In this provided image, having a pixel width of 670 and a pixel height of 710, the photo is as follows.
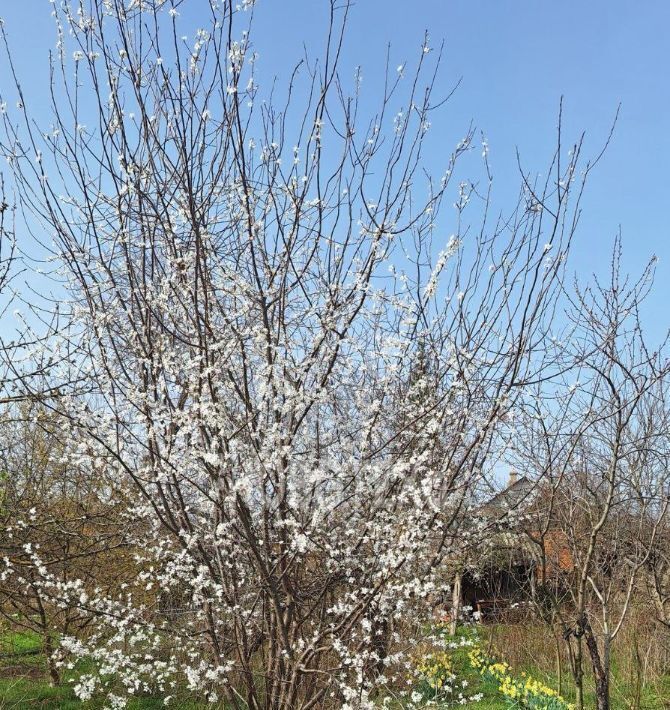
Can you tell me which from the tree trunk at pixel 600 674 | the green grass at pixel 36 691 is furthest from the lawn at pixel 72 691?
the tree trunk at pixel 600 674

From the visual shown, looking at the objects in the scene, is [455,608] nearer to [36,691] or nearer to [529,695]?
[529,695]

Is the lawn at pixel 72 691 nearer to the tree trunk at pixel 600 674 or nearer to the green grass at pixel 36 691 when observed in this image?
the green grass at pixel 36 691

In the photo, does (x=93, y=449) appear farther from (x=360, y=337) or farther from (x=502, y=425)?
(x=502, y=425)

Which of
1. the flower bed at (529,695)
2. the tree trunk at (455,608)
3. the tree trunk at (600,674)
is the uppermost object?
the tree trunk at (455,608)

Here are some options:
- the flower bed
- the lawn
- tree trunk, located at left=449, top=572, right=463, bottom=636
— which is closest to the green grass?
the lawn

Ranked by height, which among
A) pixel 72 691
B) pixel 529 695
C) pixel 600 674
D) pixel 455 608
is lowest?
pixel 529 695

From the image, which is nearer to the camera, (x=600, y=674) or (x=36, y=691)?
(x=600, y=674)

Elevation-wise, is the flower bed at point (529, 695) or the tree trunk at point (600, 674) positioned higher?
the tree trunk at point (600, 674)

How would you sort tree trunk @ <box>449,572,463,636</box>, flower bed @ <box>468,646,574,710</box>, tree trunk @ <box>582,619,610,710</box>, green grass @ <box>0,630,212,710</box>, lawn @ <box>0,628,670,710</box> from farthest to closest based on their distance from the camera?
tree trunk @ <box>449,572,463,636</box>
green grass @ <box>0,630,212,710</box>
lawn @ <box>0,628,670,710</box>
flower bed @ <box>468,646,574,710</box>
tree trunk @ <box>582,619,610,710</box>

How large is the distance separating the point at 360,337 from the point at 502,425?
1116mm

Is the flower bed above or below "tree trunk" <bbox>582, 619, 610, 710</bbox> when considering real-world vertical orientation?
below

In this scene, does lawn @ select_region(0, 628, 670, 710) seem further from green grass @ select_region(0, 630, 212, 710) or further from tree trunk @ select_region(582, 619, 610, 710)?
tree trunk @ select_region(582, 619, 610, 710)

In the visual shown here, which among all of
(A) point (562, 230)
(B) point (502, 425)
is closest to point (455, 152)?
(A) point (562, 230)

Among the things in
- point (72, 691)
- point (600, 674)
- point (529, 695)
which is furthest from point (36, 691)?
point (600, 674)
